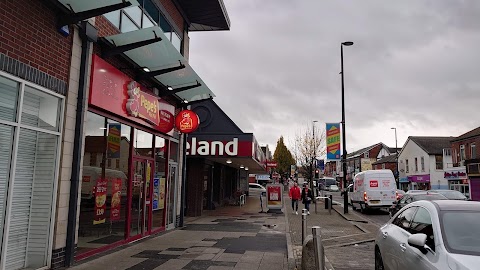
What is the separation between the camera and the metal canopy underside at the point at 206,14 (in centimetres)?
1322

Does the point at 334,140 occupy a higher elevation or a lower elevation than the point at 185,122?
higher

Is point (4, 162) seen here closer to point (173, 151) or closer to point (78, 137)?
point (78, 137)

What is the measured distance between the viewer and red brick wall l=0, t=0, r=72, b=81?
18.7 ft

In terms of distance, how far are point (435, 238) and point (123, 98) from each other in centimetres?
716

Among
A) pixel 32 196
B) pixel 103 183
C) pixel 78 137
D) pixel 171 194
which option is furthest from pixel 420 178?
pixel 32 196

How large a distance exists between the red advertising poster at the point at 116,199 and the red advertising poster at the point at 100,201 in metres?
0.37

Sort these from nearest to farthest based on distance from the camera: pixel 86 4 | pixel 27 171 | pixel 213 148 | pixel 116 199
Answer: pixel 27 171 → pixel 86 4 → pixel 116 199 → pixel 213 148

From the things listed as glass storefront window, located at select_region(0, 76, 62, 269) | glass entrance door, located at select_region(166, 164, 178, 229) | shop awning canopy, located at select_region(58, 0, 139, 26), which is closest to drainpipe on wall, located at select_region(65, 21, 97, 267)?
glass storefront window, located at select_region(0, 76, 62, 269)

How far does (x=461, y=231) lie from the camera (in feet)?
15.0

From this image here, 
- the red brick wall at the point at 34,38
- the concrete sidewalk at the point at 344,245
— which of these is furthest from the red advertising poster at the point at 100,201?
the concrete sidewalk at the point at 344,245

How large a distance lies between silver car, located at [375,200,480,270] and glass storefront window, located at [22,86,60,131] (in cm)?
595

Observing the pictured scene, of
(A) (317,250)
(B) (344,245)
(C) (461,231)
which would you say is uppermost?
(C) (461,231)

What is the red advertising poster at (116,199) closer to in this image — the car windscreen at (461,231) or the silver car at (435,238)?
the silver car at (435,238)

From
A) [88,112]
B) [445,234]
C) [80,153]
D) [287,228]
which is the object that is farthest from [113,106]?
[287,228]
